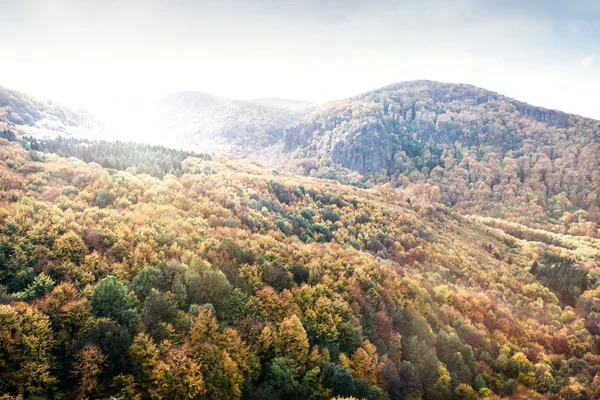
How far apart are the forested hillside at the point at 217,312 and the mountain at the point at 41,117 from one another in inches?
2721

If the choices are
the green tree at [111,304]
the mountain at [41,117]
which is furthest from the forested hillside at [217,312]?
the mountain at [41,117]

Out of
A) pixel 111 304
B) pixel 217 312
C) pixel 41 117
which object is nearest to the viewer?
pixel 111 304

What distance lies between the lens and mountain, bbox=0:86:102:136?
123m

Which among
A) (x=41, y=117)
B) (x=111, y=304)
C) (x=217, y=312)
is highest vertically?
(x=41, y=117)

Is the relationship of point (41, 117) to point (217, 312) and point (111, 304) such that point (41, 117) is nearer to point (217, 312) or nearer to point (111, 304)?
point (111, 304)

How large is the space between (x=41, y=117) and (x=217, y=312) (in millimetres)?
160866

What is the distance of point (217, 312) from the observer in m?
31.4

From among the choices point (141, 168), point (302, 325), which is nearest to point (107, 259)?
point (302, 325)

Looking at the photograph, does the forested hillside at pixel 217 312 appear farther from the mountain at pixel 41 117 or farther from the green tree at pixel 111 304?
the mountain at pixel 41 117

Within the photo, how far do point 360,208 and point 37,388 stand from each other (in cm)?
8503

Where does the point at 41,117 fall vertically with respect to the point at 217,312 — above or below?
above

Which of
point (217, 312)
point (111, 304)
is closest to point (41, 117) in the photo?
point (111, 304)

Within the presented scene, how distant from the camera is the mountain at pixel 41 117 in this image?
123275 millimetres

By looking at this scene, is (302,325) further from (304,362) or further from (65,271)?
(65,271)
